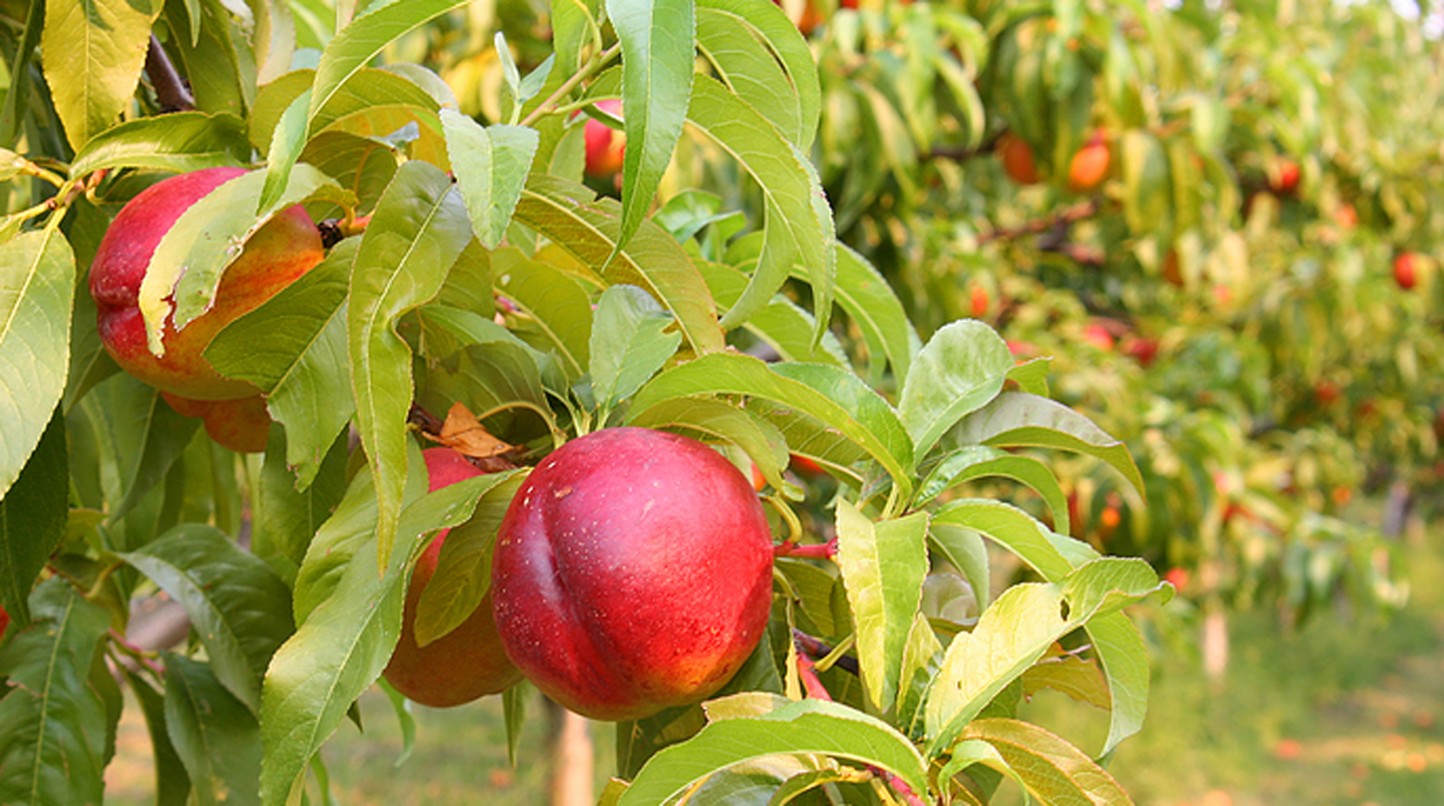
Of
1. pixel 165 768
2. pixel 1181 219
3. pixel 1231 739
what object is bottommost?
pixel 1231 739

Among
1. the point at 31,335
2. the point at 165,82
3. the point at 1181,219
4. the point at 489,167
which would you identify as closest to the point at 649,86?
the point at 489,167

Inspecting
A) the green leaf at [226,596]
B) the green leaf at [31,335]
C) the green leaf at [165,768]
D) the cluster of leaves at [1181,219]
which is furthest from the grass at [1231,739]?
the green leaf at [31,335]

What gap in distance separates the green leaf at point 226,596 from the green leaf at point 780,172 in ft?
1.32

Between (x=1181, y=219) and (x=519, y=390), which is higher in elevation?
(x=519, y=390)

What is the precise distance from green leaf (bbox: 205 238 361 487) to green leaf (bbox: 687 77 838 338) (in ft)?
0.53

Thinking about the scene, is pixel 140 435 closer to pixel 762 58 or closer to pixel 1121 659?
pixel 762 58

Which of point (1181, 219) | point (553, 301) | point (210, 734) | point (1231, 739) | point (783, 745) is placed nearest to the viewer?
point (783, 745)

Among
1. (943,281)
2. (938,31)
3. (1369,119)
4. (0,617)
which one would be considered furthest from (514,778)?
(0,617)

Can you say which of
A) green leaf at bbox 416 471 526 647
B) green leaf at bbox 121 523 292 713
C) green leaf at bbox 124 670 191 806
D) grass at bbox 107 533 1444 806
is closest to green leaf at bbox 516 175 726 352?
green leaf at bbox 416 471 526 647

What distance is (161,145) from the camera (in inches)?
21.6

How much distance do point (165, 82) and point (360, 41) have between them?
28cm

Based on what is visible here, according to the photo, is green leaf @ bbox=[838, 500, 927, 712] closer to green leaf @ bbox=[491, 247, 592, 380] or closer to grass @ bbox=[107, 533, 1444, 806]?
green leaf @ bbox=[491, 247, 592, 380]

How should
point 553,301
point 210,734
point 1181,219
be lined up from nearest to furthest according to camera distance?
point 553,301
point 210,734
point 1181,219

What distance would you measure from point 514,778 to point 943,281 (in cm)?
271
